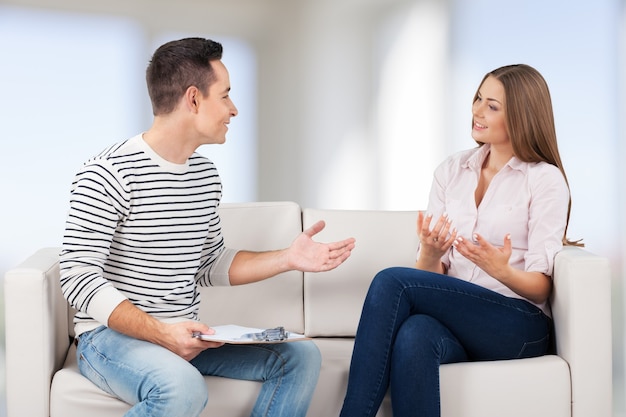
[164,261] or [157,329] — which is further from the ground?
[164,261]

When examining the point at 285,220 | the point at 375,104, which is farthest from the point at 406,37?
the point at 285,220

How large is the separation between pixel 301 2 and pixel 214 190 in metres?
3.64

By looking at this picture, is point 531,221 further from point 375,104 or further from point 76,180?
point 375,104

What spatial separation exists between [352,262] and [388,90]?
7.69 feet

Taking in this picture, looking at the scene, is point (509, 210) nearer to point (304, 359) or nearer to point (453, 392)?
point (453, 392)

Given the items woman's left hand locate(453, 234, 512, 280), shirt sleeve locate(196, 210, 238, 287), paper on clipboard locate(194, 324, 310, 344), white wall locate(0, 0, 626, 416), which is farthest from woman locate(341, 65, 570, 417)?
white wall locate(0, 0, 626, 416)

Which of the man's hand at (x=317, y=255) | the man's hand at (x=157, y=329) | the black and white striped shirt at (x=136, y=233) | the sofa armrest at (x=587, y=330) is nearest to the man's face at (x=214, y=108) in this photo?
the black and white striped shirt at (x=136, y=233)

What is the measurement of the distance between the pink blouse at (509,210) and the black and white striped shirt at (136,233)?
2.32ft

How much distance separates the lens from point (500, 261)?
1992mm

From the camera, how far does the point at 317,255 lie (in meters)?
2.04

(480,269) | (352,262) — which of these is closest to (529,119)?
(480,269)

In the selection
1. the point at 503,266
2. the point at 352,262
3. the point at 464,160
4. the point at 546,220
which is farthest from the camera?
the point at 352,262

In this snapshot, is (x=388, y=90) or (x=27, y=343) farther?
(x=388, y=90)

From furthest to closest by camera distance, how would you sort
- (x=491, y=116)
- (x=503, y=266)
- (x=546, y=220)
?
1. (x=491, y=116)
2. (x=546, y=220)
3. (x=503, y=266)
